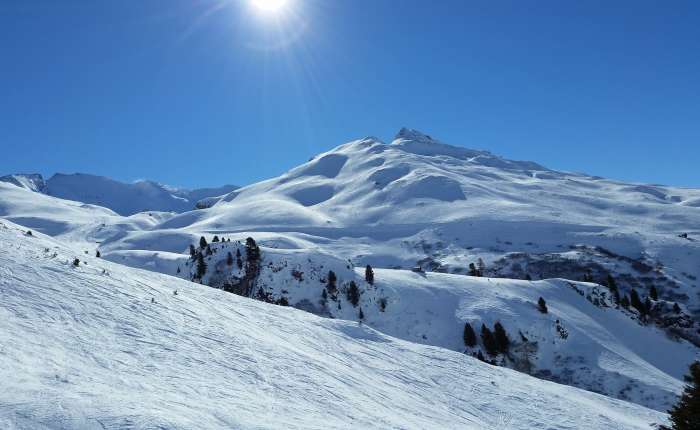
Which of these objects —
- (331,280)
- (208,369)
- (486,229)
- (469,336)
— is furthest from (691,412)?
(486,229)

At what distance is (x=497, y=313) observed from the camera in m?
49.9

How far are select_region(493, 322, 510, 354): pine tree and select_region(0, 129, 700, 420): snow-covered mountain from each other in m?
0.65

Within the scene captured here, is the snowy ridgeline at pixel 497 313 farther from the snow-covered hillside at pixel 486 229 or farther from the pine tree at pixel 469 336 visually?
the snow-covered hillside at pixel 486 229


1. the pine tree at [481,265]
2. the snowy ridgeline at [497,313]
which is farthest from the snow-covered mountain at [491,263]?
the pine tree at [481,265]

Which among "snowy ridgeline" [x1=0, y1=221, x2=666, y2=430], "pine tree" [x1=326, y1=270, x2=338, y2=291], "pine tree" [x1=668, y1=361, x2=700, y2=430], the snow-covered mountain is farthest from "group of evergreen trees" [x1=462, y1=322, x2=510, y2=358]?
"pine tree" [x1=668, y1=361, x2=700, y2=430]

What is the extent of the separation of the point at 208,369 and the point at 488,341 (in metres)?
38.5

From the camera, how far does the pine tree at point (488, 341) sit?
4472 cm

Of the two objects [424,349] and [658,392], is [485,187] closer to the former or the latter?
[658,392]

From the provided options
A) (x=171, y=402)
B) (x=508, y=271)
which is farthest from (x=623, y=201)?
(x=171, y=402)

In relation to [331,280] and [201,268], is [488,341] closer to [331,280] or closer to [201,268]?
[331,280]

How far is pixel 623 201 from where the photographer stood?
171500 millimetres

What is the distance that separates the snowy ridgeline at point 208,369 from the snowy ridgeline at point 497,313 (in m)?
19.1

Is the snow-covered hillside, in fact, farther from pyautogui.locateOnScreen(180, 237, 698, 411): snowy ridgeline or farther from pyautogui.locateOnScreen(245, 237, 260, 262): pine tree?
pyautogui.locateOnScreen(245, 237, 260, 262): pine tree

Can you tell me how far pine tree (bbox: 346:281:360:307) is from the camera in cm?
5291
